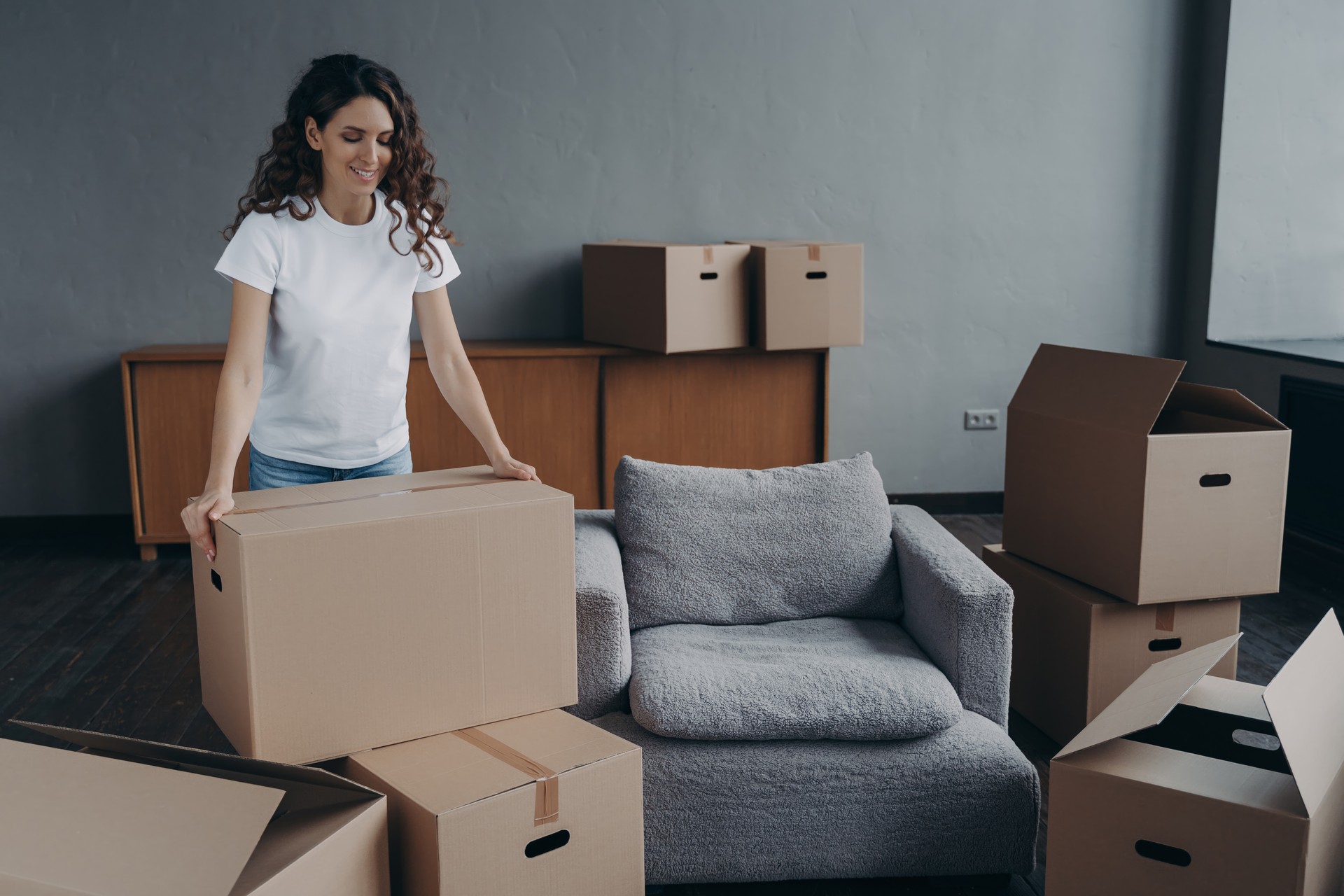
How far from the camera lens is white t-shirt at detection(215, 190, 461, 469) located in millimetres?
1747

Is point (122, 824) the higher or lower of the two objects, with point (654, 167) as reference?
lower

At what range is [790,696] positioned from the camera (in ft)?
6.02

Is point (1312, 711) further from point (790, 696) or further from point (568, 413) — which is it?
point (568, 413)

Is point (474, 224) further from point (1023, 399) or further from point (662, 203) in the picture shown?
point (1023, 399)

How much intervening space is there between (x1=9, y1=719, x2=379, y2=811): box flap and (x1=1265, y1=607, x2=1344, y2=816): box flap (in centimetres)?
115

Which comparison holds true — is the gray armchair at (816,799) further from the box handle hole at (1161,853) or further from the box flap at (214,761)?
the box flap at (214,761)

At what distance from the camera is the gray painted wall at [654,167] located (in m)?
3.93

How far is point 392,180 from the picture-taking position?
71.9 inches

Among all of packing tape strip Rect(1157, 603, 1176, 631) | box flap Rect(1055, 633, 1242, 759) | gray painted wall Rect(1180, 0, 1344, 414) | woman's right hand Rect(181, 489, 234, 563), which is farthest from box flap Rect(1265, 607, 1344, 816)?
gray painted wall Rect(1180, 0, 1344, 414)

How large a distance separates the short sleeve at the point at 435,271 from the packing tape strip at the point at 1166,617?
1.56m

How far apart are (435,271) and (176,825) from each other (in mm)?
1004

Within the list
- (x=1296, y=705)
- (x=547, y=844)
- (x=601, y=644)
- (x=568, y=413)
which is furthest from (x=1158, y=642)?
A: (x=568, y=413)

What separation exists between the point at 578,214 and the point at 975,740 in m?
2.87

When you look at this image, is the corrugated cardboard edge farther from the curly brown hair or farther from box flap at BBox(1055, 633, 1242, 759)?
box flap at BBox(1055, 633, 1242, 759)
